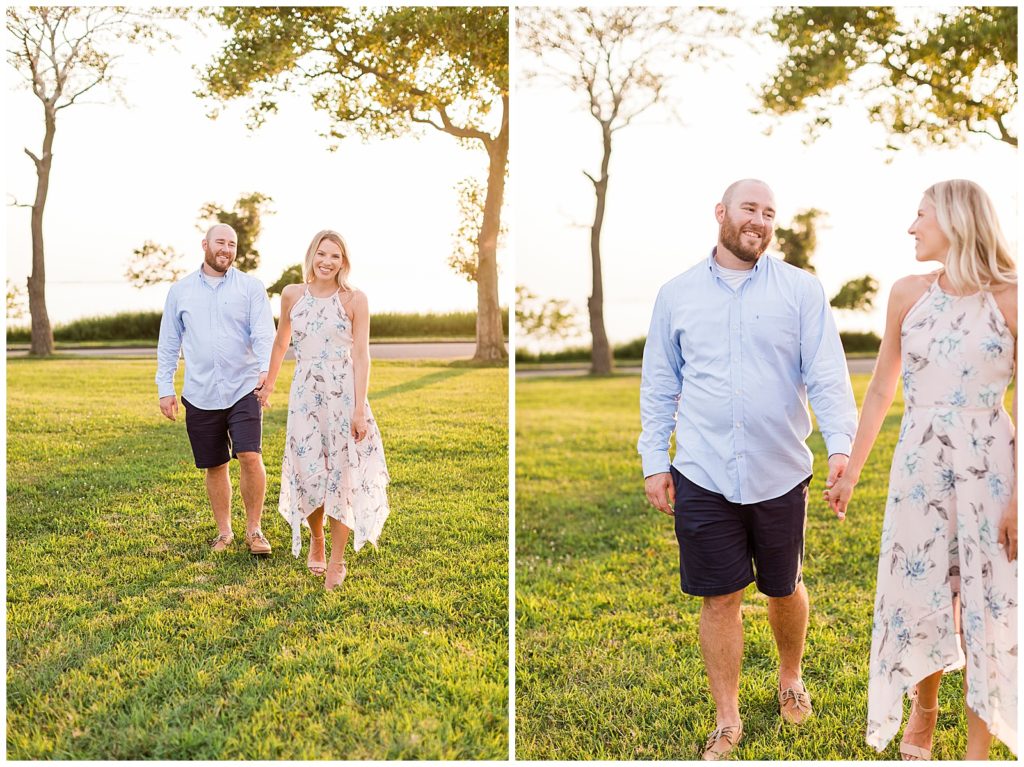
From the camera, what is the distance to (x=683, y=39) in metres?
7.18

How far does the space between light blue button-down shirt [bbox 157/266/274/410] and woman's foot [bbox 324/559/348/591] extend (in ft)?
2.48

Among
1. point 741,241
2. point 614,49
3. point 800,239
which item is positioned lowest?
point 741,241

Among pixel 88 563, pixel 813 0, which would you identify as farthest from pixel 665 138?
pixel 88 563

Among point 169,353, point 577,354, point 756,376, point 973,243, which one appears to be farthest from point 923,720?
point 577,354

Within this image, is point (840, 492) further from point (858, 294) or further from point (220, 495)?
point (858, 294)

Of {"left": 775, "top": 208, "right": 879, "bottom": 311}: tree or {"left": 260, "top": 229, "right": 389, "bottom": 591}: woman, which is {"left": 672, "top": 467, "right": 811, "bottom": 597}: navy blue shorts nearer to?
{"left": 260, "top": 229, "right": 389, "bottom": 591}: woman

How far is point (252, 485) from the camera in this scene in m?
3.46

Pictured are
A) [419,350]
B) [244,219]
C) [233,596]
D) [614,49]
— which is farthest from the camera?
[614,49]

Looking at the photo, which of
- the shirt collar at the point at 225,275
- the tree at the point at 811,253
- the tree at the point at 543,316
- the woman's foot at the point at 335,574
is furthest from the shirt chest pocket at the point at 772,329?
the tree at the point at 543,316

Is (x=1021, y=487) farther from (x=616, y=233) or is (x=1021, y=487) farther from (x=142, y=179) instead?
(x=616, y=233)

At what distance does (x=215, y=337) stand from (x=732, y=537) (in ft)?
6.75

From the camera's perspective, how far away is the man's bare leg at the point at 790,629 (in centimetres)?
268

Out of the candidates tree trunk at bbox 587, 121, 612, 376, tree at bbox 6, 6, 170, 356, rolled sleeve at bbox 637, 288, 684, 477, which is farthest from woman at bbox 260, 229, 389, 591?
tree trunk at bbox 587, 121, 612, 376

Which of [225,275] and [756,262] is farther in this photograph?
[225,275]
